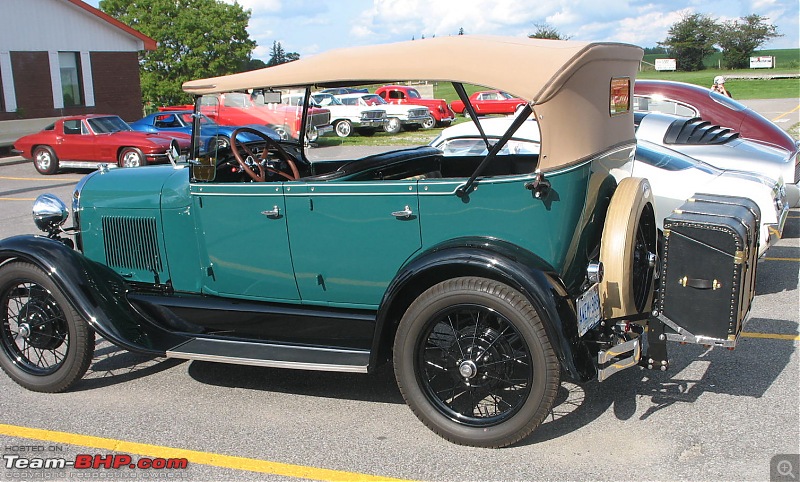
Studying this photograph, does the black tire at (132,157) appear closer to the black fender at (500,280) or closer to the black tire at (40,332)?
the black tire at (40,332)

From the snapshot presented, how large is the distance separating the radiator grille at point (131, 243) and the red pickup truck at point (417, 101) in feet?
69.2

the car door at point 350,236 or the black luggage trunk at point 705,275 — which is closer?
the black luggage trunk at point 705,275

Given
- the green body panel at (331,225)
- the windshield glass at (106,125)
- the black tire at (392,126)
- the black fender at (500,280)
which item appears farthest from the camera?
the black tire at (392,126)

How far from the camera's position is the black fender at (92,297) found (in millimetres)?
4281

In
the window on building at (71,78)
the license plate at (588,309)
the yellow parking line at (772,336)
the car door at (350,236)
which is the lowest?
the yellow parking line at (772,336)

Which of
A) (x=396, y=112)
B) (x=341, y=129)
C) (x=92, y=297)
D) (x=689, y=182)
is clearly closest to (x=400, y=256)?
(x=92, y=297)

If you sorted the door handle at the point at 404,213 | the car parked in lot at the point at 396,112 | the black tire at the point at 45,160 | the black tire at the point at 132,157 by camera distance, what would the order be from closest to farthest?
1. the door handle at the point at 404,213
2. the black tire at the point at 132,157
3. the black tire at the point at 45,160
4. the car parked in lot at the point at 396,112

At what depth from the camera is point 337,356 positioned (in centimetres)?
387

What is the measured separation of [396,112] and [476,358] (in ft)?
70.8

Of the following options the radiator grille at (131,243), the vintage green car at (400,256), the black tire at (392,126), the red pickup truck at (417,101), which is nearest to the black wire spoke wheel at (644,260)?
the vintage green car at (400,256)

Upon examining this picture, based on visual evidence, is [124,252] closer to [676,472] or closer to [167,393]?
[167,393]

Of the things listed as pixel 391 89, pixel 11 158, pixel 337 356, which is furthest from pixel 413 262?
pixel 391 89

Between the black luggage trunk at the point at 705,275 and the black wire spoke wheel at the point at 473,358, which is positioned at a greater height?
the black luggage trunk at the point at 705,275

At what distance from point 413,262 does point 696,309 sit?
54.7 inches
